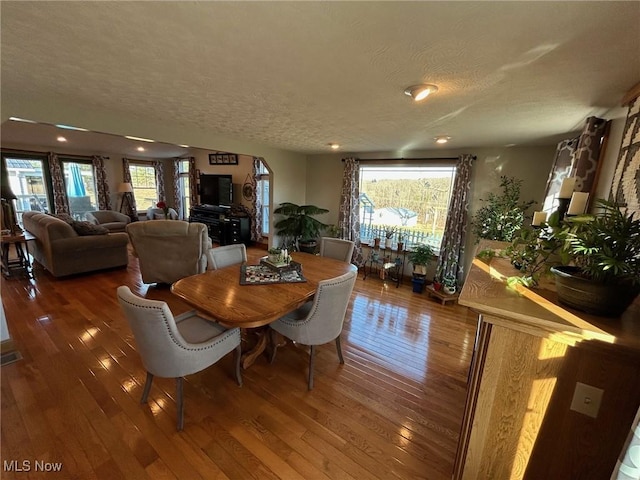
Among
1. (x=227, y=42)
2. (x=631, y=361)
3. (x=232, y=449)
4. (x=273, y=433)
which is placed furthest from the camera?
(x=273, y=433)

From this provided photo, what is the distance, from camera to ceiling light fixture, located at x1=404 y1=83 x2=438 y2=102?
1543 millimetres

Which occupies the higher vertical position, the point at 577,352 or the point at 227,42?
the point at 227,42

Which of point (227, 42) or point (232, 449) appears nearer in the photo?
point (227, 42)

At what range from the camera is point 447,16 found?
93 centimetres

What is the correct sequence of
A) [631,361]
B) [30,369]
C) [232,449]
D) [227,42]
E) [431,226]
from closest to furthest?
1. [631,361]
2. [227,42]
3. [232,449]
4. [30,369]
5. [431,226]

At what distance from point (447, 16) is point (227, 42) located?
0.95 m

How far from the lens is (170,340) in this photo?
1.48 metres

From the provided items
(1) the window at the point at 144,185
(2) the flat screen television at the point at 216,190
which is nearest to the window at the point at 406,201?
(2) the flat screen television at the point at 216,190

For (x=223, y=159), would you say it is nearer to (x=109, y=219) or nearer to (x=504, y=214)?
(x=109, y=219)

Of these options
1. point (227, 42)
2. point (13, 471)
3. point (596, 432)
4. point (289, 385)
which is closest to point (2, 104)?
point (227, 42)

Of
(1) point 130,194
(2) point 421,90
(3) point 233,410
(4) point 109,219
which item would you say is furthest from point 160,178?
(2) point 421,90

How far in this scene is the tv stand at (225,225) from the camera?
248 inches

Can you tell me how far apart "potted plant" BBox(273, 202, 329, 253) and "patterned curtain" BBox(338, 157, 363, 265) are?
39 cm

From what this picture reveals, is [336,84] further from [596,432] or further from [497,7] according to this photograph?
[596,432]
